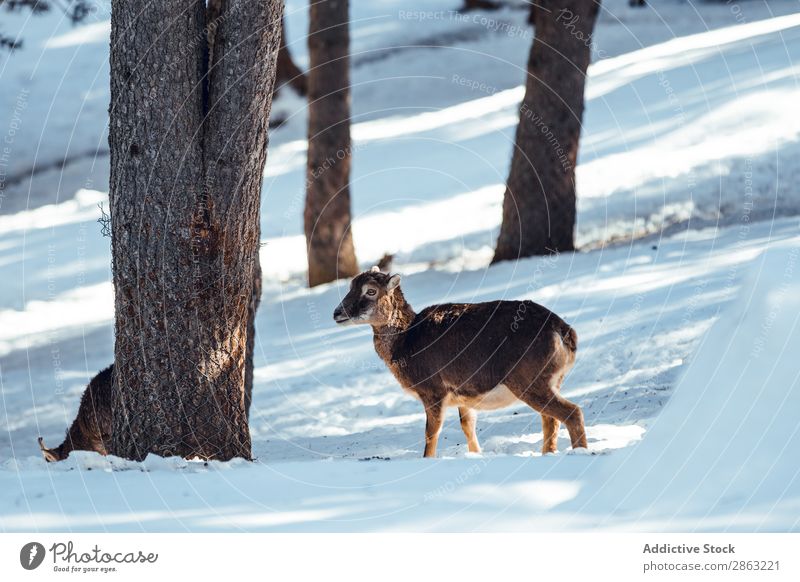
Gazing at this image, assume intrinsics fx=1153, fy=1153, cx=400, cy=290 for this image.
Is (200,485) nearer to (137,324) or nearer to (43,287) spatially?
(137,324)

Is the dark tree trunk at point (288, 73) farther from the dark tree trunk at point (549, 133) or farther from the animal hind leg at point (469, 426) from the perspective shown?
the animal hind leg at point (469, 426)

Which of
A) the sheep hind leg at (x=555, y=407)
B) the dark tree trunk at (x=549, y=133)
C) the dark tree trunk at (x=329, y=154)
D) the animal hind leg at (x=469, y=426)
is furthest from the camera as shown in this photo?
the dark tree trunk at (x=329, y=154)

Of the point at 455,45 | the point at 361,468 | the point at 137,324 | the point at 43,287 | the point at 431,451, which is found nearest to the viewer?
the point at 361,468

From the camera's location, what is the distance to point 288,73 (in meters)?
29.2

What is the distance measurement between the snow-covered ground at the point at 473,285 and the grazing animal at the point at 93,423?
1.41 m

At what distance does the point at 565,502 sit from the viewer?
21.2 ft

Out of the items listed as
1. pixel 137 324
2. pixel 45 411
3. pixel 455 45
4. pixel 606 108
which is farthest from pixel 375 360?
pixel 455 45

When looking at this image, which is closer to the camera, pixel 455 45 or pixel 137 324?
pixel 137 324

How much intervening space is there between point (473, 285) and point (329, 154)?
3.66 metres

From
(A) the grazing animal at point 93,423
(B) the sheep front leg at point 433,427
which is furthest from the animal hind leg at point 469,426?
(A) the grazing animal at point 93,423

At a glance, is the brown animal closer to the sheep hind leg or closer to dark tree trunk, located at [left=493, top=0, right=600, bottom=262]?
the sheep hind leg

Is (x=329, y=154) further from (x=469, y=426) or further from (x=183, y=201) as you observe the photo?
(x=183, y=201)

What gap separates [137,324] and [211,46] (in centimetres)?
208

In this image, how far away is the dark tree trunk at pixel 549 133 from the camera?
15.4 meters
